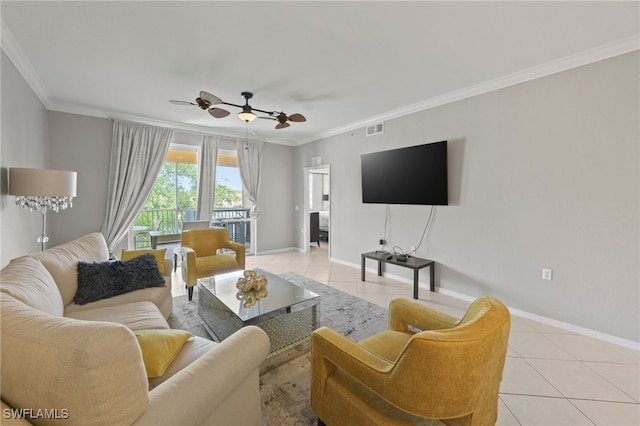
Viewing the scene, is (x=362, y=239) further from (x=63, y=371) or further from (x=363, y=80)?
(x=63, y=371)

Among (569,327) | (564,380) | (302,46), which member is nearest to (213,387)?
(564,380)

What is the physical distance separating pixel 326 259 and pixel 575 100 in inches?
174

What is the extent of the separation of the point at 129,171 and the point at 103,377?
4625 millimetres

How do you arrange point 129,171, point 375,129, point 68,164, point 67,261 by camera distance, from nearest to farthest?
point 67,261 < point 68,164 < point 129,171 < point 375,129

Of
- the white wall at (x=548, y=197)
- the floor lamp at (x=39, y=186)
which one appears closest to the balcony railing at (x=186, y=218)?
the floor lamp at (x=39, y=186)

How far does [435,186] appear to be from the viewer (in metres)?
3.69

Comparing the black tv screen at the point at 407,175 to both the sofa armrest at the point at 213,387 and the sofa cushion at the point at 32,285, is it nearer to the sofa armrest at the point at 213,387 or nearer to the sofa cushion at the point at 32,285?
the sofa armrest at the point at 213,387

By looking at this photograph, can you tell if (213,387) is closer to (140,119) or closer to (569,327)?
(569,327)

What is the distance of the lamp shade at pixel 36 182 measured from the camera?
90.2 inches

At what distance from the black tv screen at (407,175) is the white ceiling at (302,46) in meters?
0.73

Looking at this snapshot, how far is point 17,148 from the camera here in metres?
2.69

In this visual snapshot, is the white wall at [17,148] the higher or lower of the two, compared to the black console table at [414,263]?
higher

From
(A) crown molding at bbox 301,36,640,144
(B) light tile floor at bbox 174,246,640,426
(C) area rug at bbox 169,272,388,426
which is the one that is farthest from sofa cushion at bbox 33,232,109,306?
(A) crown molding at bbox 301,36,640,144

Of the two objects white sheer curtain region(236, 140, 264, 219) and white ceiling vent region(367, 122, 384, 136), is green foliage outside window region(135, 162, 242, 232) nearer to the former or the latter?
white sheer curtain region(236, 140, 264, 219)
